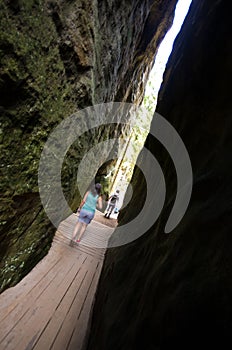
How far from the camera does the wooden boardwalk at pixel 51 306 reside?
9.27 ft

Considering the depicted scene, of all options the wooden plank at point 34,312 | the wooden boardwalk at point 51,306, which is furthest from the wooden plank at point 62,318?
the wooden plank at point 34,312

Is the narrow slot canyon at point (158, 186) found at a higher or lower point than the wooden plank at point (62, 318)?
higher

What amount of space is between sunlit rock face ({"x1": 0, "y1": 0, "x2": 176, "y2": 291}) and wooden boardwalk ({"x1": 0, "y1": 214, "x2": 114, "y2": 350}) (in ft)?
0.95

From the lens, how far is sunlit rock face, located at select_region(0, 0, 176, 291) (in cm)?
211

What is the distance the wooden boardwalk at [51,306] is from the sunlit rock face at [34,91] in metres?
0.29

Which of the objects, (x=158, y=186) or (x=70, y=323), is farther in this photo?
(x=70, y=323)

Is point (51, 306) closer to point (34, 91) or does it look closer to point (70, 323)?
point (70, 323)

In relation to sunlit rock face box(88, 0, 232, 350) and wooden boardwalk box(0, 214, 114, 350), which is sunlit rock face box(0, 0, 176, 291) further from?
sunlit rock face box(88, 0, 232, 350)

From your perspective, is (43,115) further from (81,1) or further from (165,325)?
(165,325)

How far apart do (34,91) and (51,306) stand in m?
3.06

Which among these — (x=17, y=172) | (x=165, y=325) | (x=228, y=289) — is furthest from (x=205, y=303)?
(x=17, y=172)

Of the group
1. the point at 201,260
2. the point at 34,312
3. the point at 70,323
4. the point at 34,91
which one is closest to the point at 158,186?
the point at 34,91

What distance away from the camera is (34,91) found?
2.44 meters

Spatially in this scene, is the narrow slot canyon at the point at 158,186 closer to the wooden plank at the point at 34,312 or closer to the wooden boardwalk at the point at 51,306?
the wooden boardwalk at the point at 51,306
